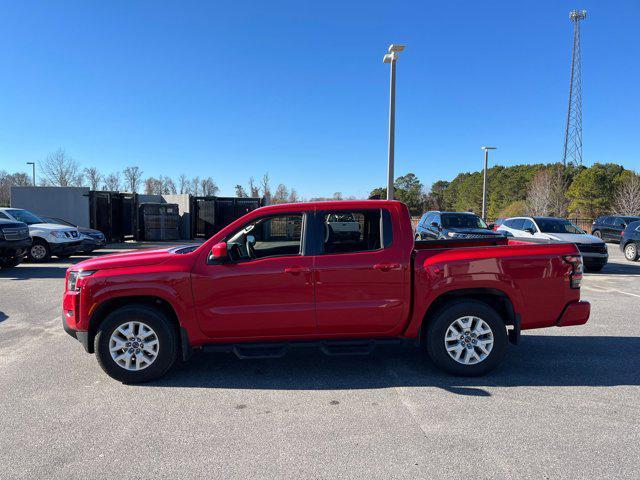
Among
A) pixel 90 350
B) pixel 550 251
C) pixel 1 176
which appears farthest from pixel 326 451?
pixel 1 176

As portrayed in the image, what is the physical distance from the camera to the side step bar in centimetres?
438

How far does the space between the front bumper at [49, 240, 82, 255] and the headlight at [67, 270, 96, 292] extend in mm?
11212

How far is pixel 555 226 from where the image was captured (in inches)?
523

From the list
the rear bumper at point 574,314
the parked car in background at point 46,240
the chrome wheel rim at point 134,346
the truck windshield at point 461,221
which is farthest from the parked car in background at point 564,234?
the parked car in background at point 46,240

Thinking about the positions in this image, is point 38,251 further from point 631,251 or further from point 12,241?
point 631,251

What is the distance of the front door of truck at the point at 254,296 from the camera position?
170 inches

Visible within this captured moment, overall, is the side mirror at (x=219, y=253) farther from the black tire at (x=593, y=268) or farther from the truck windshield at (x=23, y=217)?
the truck windshield at (x=23, y=217)

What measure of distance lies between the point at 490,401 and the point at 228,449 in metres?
2.37

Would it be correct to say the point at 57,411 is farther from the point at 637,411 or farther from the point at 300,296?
the point at 637,411

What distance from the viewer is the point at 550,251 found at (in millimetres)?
4527

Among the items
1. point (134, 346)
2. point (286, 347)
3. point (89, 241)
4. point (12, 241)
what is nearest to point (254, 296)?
point (286, 347)

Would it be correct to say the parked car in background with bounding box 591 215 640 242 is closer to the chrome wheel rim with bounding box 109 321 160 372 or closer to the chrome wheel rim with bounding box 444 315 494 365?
the chrome wheel rim with bounding box 444 315 494 365

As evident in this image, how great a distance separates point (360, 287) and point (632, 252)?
15.6 m

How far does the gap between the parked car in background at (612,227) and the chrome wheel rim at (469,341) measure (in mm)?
21415
